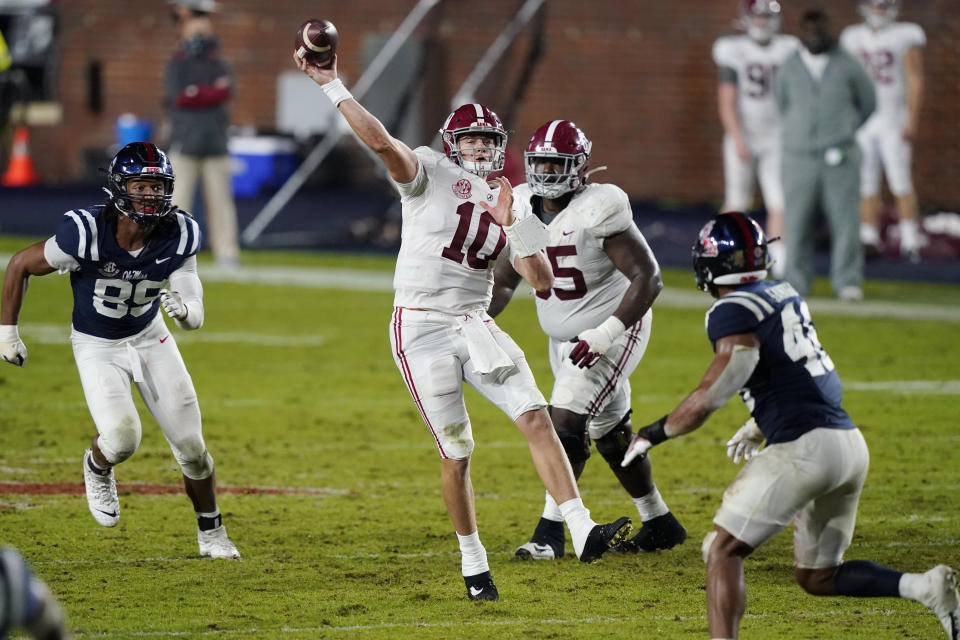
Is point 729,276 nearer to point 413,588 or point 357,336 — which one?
point 413,588

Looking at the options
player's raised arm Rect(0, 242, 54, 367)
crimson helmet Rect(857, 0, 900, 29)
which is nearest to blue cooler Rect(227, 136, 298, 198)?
crimson helmet Rect(857, 0, 900, 29)

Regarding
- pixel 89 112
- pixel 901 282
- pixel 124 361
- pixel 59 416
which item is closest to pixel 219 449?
pixel 59 416

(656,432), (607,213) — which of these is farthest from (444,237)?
(656,432)

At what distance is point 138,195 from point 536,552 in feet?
6.35

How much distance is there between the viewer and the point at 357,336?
11531mm

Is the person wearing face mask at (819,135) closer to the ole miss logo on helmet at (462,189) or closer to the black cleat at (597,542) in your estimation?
the ole miss logo on helmet at (462,189)

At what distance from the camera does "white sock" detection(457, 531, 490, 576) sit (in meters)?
5.25

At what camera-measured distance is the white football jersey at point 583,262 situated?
19.4 feet

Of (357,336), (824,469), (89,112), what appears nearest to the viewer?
(824,469)

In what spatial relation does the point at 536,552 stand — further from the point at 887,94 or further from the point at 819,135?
the point at 887,94

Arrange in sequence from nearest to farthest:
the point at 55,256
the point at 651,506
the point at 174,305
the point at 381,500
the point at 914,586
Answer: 1. the point at 914,586
2. the point at 174,305
3. the point at 55,256
4. the point at 651,506
5. the point at 381,500

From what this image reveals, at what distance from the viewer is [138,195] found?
5703 millimetres

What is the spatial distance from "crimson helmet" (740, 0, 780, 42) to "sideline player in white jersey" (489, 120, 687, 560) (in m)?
7.28

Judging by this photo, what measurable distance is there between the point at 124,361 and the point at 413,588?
1399 millimetres
